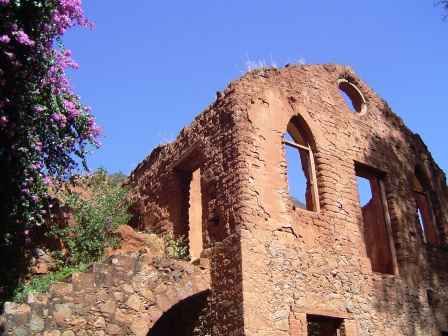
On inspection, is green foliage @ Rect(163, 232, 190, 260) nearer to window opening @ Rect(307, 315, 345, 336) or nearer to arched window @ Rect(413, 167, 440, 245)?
window opening @ Rect(307, 315, 345, 336)

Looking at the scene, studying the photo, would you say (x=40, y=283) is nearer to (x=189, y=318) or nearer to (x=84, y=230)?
(x=84, y=230)

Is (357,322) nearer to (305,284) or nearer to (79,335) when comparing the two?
(305,284)

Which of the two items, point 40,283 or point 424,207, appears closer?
point 40,283

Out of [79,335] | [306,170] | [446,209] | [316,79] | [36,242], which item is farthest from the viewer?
[446,209]

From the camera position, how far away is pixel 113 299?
8398 millimetres

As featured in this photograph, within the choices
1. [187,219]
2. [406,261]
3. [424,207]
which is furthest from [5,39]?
[424,207]

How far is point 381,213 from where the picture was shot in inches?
498

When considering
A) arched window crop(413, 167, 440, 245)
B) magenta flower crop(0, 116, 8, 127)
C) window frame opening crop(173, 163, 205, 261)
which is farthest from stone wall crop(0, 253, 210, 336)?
arched window crop(413, 167, 440, 245)

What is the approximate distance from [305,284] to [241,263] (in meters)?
1.45

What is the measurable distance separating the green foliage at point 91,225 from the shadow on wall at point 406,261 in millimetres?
5405

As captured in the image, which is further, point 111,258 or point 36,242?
point 36,242

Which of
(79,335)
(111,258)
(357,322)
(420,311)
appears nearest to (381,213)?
(420,311)

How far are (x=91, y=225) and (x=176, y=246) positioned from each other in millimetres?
1733

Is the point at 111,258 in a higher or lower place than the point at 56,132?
lower
